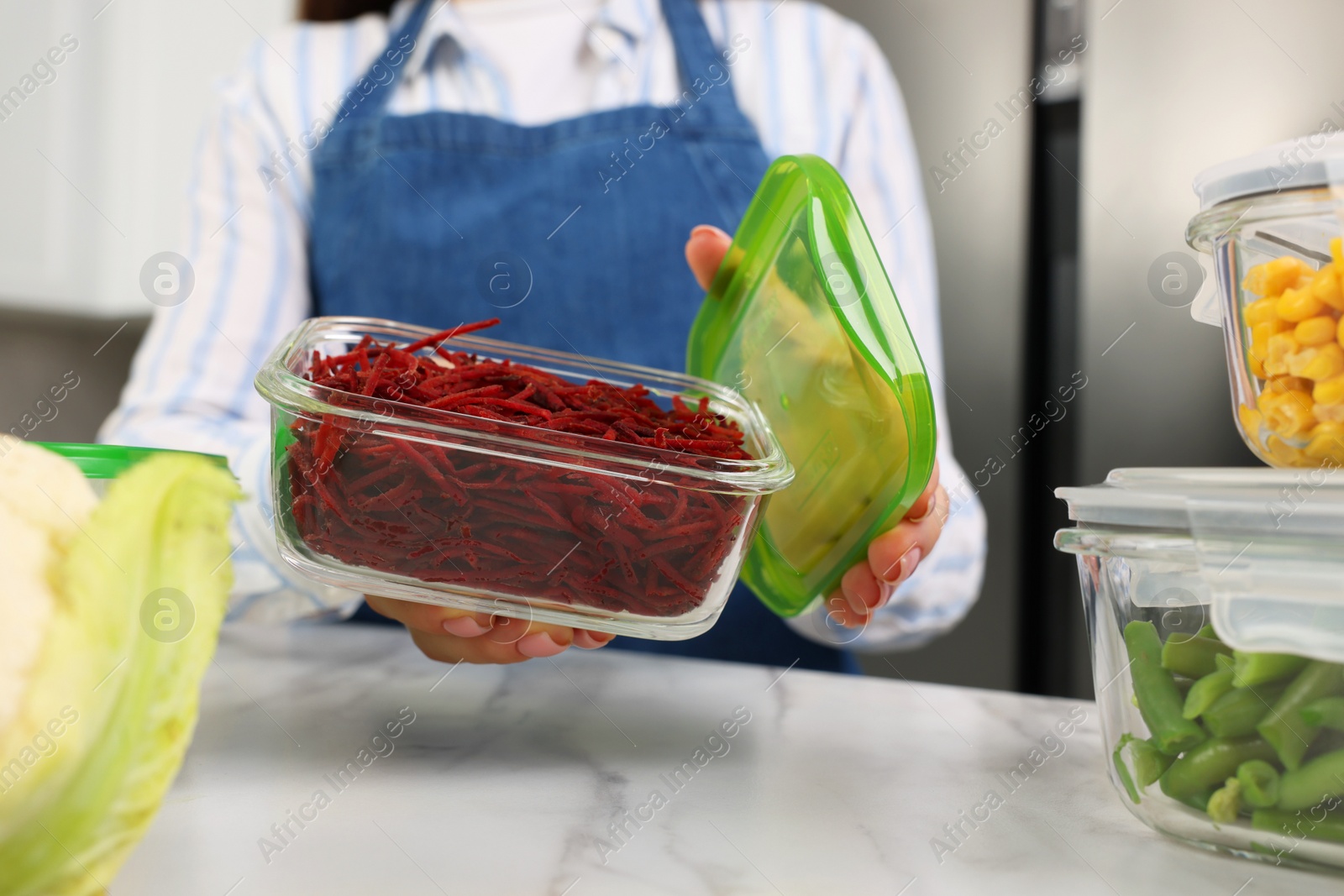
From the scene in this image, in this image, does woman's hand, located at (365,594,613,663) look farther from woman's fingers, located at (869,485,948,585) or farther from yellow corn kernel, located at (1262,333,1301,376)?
yellow corn kernel, located at (1262,333,1301,376)

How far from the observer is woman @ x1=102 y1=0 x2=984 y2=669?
821 mm

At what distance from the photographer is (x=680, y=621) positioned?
1.30ft

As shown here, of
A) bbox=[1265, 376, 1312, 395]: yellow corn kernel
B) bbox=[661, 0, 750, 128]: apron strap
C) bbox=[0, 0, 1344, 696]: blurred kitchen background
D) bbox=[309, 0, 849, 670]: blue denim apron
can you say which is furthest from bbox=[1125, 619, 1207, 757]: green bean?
bbox=[0, 0, 1344, 696]: blurred kitchen background

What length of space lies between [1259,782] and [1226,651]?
44 mm

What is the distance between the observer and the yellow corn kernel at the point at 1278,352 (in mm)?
330

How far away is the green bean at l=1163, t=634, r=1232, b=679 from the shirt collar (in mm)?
774

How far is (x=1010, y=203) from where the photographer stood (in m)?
1.33

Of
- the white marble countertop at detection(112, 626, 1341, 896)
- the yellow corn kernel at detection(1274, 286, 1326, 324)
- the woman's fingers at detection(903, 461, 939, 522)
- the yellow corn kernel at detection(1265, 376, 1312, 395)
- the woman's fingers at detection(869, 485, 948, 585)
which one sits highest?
the yellow corn kernel at detection(1274, 286, 1326, 324)

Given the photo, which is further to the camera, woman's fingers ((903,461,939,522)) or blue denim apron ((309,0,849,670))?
blue denim apron ((309,0,849,670))

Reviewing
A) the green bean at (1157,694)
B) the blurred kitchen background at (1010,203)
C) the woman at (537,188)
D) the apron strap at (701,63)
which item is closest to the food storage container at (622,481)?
the green bean at (1157,694)

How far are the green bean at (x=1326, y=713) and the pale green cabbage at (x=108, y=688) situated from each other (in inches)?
14.0

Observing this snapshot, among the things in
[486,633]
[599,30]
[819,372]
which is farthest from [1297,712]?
[599,30]

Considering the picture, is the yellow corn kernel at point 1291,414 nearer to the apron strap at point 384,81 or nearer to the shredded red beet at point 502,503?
the shredded red beet at point 502,503

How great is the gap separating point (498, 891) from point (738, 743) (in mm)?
192
